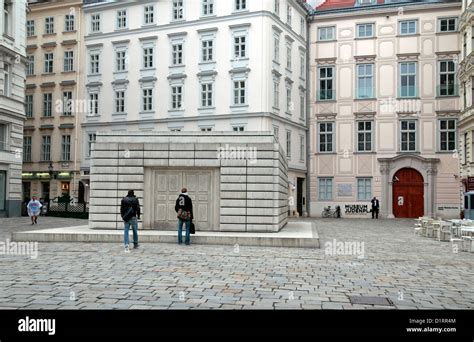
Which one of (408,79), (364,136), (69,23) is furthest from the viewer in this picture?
(69,23)

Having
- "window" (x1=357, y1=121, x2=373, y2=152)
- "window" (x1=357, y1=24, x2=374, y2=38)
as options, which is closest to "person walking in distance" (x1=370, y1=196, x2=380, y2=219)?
"window" (x1=357, y1=121, x2=373, y2=152)

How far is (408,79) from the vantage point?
44.8 metres

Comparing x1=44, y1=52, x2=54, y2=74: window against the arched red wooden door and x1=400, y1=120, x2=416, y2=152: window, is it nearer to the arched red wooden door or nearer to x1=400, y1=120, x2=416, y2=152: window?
x1=400, y1=120, x2=416, y2=152: window

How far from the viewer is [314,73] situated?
157 feet

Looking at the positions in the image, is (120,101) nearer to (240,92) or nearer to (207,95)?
(207,95)

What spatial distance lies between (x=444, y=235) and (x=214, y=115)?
2518 cm

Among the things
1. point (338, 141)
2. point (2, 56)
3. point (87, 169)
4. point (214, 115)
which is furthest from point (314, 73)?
point (2, 56)

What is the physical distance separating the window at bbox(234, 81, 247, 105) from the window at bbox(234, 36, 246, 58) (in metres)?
2.12

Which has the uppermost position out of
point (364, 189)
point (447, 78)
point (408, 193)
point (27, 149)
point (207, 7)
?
point (207, 7)

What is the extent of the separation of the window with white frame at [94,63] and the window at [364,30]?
22.2 meters

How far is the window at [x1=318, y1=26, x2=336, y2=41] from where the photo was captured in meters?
47.1

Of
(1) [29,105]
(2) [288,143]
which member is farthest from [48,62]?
(2) [288,143]

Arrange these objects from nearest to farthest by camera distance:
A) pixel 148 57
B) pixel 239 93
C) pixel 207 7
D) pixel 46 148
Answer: pixel 239 93, pixel 207 7, pixel 148 57, pixel 46 148

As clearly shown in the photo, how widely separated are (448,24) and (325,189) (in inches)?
620
